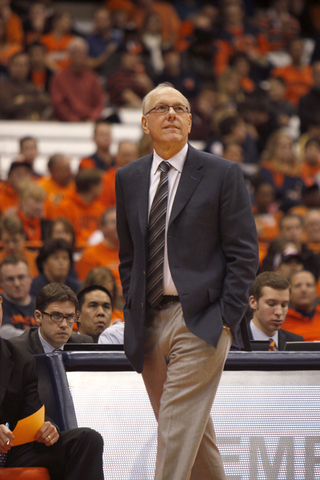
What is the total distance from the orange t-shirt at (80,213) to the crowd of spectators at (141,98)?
1 centimetres

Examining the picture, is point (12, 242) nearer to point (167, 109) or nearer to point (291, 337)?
point (291, 337)

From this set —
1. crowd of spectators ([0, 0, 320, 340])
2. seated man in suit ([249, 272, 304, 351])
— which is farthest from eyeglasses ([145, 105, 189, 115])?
crowd of spectators ([0, 0, 320, 340])

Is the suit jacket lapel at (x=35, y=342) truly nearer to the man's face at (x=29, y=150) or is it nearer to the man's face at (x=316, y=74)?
the man's face at (x=29, y=150)

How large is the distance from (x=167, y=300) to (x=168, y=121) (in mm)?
687

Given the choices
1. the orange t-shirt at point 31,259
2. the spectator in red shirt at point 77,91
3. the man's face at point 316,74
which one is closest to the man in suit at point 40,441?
the orange t-shirt at point 31,259

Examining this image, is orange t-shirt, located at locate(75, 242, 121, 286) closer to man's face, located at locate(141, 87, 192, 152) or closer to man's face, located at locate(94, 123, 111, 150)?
man's face, located at locate(94, 123, 111, 150)

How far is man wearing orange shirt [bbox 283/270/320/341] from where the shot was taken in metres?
5.63

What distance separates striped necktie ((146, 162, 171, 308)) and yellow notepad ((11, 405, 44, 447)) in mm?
757

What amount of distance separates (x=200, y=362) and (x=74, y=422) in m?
0.91

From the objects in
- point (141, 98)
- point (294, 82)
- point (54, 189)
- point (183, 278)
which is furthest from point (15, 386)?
point (294, 82)

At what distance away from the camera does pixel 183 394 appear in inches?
105

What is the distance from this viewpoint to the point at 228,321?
2.71m

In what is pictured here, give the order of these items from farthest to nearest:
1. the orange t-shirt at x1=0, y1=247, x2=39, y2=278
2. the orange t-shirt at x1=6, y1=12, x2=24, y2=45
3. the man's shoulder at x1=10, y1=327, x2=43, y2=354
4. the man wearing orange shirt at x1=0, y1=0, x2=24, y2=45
A: the orange t-shirt at x1=6, y1=12, x2=24, y2=45 → the man wearing orange shirt at x1=0, y1=0, x2=24, y2=45 → the orange t-shirt at x1=0, y1=247, x2=39, y2=278 → the man's shoulder at x1=10, y1=327, x2=43, y2=354

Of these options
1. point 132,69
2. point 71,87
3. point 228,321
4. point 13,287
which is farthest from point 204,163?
point 132,69
